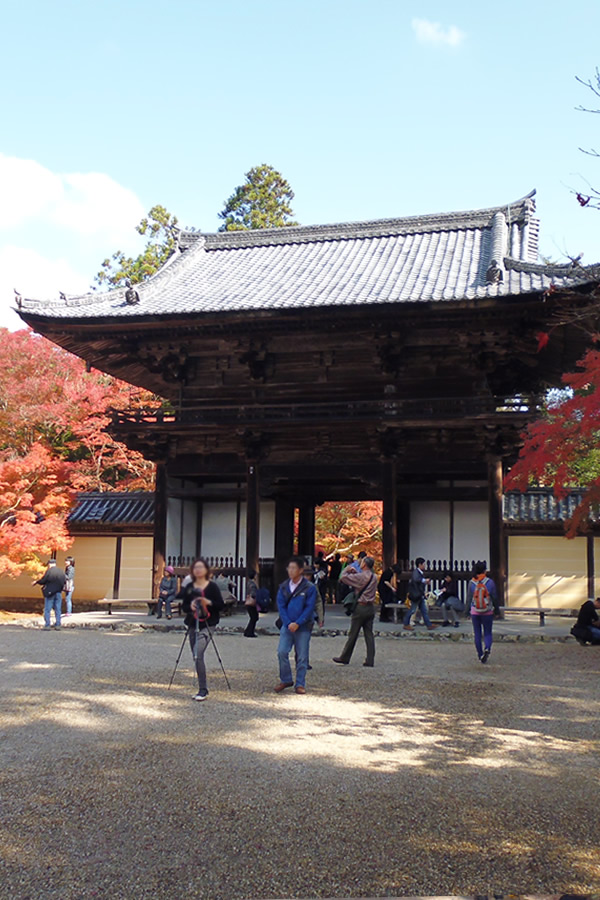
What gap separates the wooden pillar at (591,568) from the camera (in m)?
19.1

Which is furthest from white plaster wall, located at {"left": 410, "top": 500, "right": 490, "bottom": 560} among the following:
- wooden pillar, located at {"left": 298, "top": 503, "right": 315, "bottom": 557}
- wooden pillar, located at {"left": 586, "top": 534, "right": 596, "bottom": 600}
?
wooden pillar, located at {"left": 298, "top": 503, "right": 315, "bottom": 557}

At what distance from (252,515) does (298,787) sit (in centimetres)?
1224

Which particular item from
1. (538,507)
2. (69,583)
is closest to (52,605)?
(69,583)

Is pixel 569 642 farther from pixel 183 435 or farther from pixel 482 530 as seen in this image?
pixel 183 435

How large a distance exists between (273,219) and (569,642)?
29791 mm

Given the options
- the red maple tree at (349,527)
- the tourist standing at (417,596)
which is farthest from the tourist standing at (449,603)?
the red maple tree at (349,527)

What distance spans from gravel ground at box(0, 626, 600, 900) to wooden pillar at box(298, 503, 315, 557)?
10.9 m

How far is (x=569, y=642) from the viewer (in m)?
13.5

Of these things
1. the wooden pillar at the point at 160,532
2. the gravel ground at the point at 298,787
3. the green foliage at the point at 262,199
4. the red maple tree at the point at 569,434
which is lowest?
the gravel ground at the point at 298,787

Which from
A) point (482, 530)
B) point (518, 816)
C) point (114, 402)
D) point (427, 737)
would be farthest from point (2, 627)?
point (518, 816)

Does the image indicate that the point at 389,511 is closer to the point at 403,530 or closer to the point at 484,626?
the point at 403,530

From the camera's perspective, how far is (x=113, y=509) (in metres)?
22.1

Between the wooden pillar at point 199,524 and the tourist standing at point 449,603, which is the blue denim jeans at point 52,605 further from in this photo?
the tourist standing at point 449,603

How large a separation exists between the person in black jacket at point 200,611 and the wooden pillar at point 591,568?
13616mm
